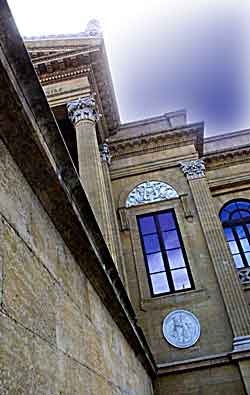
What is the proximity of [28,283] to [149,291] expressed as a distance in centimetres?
952

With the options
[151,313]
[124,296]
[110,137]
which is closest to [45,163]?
[124,296]

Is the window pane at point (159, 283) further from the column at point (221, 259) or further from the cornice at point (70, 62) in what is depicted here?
the cornice at point (70, 62)

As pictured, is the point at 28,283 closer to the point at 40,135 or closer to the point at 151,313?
the point at 40,135

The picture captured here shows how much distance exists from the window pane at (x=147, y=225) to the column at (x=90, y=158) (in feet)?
7.58

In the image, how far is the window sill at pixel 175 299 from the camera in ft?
34.1

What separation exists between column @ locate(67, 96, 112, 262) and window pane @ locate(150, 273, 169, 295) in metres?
2.40

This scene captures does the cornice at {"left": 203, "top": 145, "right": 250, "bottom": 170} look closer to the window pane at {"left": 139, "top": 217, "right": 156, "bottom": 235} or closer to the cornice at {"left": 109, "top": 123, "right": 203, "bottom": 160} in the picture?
the cornice at {"left": 109, "top": 123, "right": 203, "bottom": 160}

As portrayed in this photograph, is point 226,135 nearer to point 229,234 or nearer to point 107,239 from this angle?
point 229,234

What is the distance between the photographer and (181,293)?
34.7ft

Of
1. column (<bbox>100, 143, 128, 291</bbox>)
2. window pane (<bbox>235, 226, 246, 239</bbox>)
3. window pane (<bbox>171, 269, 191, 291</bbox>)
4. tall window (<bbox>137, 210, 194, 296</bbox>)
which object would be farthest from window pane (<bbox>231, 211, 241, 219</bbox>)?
column (<bbox>100, 143, 128, 291</bbox>)

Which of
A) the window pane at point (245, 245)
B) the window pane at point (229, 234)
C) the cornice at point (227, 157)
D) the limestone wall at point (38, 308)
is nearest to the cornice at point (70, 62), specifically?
the cornice at point (227, 157)

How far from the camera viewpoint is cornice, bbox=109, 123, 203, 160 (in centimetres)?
1333

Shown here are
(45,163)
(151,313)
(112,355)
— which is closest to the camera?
(45,163)

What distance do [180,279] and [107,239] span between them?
2.97 m
